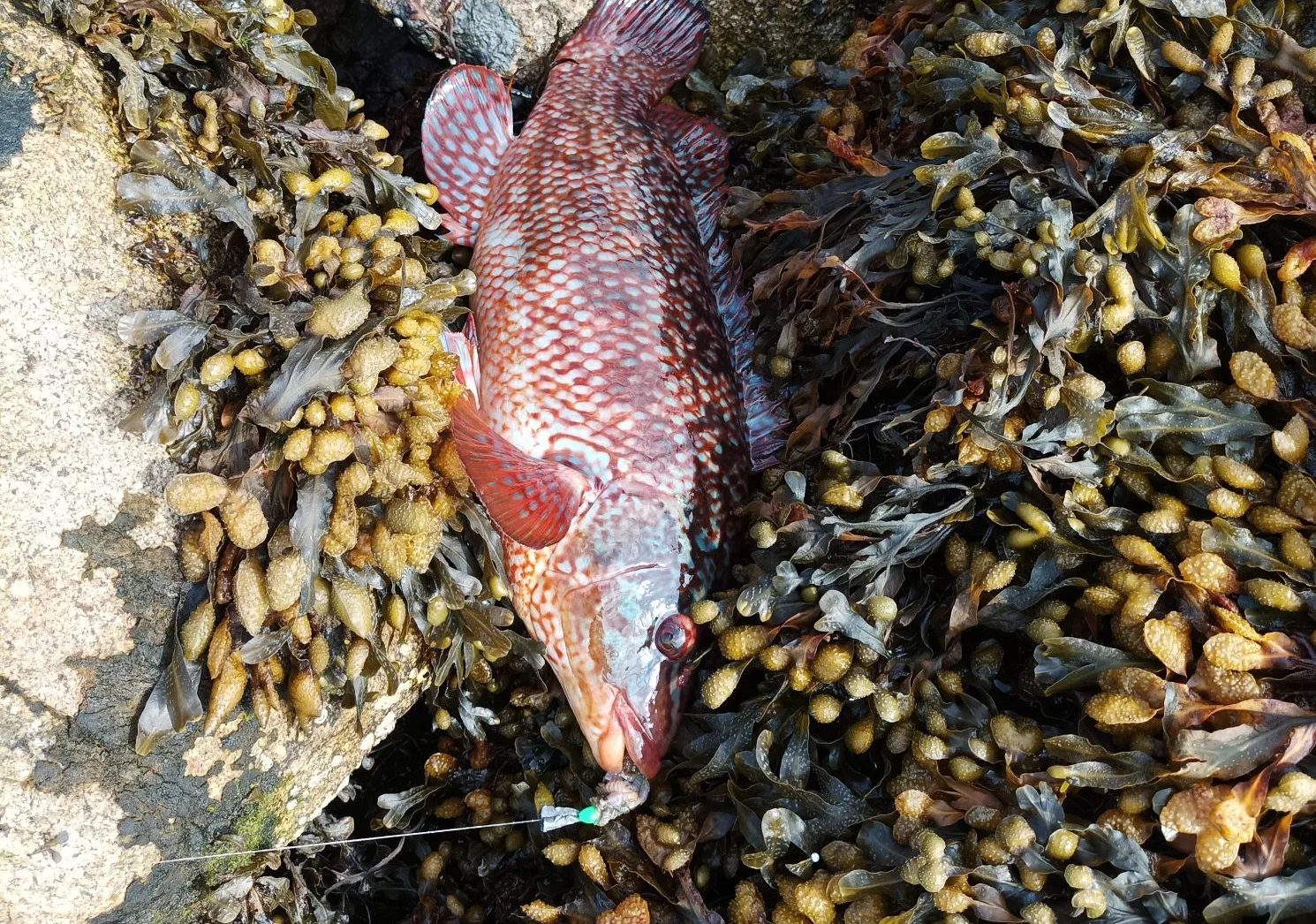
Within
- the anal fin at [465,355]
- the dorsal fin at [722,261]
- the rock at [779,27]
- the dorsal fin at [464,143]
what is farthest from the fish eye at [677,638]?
the rock at [779,27]

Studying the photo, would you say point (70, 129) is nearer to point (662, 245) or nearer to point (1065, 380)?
point (662, 245)

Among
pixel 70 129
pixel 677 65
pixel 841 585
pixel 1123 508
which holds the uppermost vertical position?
pixel 1123 508

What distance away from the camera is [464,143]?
141 inches

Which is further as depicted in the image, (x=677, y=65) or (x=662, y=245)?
(x=677, y=65)

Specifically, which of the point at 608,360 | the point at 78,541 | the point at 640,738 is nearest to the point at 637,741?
the point at 640,738

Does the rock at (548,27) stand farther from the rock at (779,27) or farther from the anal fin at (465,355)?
the anal fin at (465,355)

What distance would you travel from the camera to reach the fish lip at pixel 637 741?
2.74 metres

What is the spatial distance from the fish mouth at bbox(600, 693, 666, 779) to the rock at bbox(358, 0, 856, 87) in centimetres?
281

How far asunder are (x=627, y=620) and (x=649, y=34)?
2591 millimetres

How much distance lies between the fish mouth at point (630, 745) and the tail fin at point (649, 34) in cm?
270

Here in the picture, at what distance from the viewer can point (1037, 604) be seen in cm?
230

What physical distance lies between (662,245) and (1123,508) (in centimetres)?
193

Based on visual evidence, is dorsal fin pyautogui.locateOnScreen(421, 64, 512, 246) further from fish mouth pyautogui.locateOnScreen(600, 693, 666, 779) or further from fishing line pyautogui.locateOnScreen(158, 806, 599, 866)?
fishing line pyautogui.locateOnScreen(158, 806, 599, 866)

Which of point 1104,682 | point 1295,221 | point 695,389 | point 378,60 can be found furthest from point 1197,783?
point 378,60
